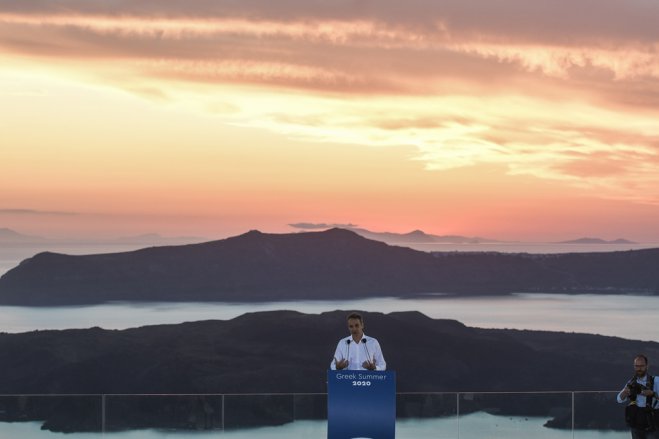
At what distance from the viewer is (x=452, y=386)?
149 meters

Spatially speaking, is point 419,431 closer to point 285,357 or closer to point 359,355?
point 359,355

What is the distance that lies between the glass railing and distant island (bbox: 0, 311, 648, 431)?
116 m

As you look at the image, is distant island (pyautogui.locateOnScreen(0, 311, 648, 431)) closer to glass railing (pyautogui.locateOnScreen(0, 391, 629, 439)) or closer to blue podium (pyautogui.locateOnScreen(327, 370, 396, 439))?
glass railing (pyautogui.locateOnScreen(0, 391, 629, 439))

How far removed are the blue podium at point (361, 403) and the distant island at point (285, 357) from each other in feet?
391

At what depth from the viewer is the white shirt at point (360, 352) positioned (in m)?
7.99

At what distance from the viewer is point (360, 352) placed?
8.02 metres

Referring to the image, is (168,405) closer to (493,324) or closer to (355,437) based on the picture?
(355,437)

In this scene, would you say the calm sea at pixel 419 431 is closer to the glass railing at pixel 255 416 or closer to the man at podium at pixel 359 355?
the glass railing at pixel 255 416

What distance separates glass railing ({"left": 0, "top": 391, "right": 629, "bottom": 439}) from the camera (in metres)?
10.8

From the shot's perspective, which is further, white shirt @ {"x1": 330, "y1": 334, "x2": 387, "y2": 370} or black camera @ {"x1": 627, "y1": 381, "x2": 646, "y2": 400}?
black camera @ {"x1": 627, "y1": 381, "x2": 646, "y2": 400}

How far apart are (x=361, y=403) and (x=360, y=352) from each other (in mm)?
410

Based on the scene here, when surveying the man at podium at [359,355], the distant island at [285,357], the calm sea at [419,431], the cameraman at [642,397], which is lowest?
the distant island at [285,357]

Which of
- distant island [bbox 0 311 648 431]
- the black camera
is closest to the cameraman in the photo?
the black camera

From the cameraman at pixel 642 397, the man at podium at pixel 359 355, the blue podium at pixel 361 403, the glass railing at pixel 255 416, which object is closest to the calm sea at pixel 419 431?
the glass railing at pixel 255 416
